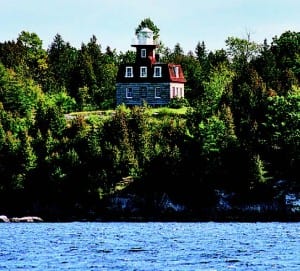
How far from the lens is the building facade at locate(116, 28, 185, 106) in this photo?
144 meters

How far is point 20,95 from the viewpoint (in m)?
134

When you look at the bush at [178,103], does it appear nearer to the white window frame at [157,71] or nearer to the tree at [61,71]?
the white window frame at [157,71]

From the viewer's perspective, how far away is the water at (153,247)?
51344mm

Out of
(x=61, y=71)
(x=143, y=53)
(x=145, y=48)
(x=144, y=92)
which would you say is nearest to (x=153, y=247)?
(x=144, y=92)

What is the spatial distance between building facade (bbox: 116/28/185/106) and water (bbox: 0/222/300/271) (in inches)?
2192

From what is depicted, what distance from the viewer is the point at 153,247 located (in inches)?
2447

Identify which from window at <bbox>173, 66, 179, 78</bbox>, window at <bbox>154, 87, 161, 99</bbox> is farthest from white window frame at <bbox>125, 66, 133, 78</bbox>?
window at <bbox>173, 66, 179, 78</bbox>

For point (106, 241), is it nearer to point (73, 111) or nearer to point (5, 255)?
point (5, 255)

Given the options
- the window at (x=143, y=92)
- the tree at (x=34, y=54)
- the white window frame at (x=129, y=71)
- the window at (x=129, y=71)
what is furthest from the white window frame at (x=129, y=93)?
the tree at (x=34, y=54)

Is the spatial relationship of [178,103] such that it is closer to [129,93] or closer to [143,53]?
[129,93]

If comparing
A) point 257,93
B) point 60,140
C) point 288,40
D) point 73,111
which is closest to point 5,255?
point 60,140

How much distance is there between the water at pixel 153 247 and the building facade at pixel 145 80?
55667 millimetres

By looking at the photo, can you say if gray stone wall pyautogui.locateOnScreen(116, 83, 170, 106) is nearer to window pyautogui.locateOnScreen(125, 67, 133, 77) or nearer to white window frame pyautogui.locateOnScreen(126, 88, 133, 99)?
white window frame pyautogui.locateOnScreen(126, 88, 133, 99)

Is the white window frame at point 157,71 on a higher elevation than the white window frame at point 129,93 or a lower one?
higher
